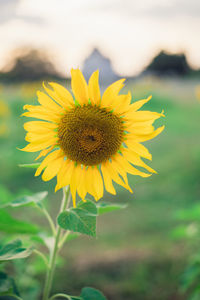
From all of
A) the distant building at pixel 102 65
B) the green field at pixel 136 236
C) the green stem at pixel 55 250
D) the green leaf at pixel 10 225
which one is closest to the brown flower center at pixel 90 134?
the green stem at pixel 55 250

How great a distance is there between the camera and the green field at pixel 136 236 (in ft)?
7.18

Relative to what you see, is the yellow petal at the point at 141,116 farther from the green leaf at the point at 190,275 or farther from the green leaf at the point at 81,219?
the green leaf at the point at 190,275

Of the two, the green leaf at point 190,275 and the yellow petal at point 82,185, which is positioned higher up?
the yellow petal at point 82,185

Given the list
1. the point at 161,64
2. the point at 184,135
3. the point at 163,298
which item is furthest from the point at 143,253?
the point at 161,64

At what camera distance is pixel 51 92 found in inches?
34.2

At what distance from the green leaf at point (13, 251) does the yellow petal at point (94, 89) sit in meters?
0.42

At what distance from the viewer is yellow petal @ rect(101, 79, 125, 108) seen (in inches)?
33.0

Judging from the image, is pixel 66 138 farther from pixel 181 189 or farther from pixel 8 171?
pixel 8 171

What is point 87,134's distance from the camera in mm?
959

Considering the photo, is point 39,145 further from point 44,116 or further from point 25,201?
point 25,201

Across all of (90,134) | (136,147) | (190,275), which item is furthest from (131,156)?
(190,275)

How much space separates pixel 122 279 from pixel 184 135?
16.2 ft

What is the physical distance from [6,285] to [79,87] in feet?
1.81

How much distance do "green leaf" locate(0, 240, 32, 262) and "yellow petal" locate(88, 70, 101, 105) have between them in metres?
0.42
